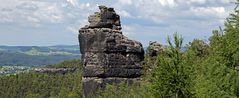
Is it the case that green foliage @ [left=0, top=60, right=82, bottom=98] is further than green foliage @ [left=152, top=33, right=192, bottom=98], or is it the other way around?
green foliage @ [left=0, top=60, right=82, bottom=98]

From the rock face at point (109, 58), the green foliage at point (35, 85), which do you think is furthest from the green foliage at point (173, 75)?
the green foliage at point (35, 85)

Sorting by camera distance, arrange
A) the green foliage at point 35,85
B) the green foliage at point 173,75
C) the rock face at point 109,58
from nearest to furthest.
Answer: the green foliage at point 173,75, the rock face at point 109,58, the green foliage at point 35,85

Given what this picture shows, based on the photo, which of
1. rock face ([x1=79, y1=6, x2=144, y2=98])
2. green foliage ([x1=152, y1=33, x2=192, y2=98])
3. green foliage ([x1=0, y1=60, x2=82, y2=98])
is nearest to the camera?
green foliage ([x1=152, y1=33, x2=192, y2=98])

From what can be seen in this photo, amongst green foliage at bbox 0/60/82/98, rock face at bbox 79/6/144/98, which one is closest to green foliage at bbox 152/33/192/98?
rock face at bbox 79/6/144/98

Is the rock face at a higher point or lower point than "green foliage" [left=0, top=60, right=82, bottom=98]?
higher

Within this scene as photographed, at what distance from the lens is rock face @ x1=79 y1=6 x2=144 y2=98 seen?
86000 millimetres

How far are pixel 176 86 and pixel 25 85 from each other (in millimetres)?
161087

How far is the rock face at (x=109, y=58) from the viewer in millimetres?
86000

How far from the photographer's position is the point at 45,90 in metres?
176

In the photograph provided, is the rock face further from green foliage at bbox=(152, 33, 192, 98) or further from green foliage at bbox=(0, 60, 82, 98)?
green foliage at bbox=(0, 60, 82, 98)

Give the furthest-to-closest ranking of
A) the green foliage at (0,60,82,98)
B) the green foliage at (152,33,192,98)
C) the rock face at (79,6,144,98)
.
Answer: the green foliage at (0,60,82,98)
the rock face at (79,6,144,98)
the green foliage at (152,33,192,98)

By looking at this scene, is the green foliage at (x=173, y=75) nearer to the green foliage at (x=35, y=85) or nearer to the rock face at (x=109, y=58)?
the rock face at (x=109, y=58)

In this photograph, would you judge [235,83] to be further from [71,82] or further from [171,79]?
[71,82]

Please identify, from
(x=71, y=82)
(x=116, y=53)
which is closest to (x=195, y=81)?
(x=116, y=53)
